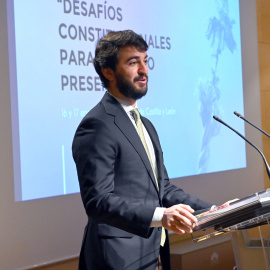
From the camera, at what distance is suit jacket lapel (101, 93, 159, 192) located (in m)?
2.07

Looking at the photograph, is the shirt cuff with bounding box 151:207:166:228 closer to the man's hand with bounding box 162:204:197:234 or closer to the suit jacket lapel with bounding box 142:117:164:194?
the man's hand with bounding box 162:204:197:234

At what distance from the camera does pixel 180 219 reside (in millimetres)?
1750

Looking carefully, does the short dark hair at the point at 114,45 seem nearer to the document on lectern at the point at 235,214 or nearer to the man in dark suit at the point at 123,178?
the man in dark suit at the point at 123,178

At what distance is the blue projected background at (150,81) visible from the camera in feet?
11.3

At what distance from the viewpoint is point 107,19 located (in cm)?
399

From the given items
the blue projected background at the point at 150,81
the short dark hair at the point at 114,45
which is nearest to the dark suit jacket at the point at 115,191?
the short dark hair at the point at 114,45

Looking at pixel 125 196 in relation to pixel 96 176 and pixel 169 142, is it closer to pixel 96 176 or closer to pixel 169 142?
pixel 96 176

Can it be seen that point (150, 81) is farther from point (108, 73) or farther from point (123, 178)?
point (123, 178)

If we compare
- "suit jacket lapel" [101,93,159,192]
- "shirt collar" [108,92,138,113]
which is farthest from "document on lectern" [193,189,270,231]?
"shirt collar" [108,92,138,113]

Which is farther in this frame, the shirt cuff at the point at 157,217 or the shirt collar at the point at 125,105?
the shirt collar at the point at 125,105

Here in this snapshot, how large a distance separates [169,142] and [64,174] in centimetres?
113

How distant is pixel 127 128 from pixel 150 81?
2309mm

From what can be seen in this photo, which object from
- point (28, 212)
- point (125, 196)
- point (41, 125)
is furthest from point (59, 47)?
point (125, 196)

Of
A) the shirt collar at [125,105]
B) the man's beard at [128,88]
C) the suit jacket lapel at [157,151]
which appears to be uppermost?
the man's beard at [128,88]
